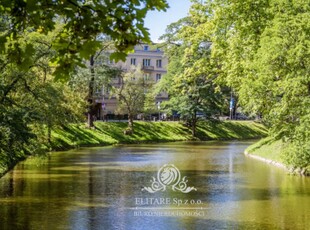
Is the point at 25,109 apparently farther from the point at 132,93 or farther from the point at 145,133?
the point at 132,93

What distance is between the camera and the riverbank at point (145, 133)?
147 feet

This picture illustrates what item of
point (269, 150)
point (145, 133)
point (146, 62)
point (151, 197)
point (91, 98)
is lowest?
point (151, 197)

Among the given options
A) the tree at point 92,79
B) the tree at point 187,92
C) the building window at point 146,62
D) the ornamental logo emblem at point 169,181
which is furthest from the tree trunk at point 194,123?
the ornamental logo emblem at point 169,181

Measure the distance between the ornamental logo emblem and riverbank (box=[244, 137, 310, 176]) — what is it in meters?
5.42

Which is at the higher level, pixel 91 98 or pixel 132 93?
pixel 132 93

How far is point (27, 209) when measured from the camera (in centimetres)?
1557

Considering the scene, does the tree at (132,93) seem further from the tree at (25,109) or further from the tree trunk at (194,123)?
the tree at (25,109)

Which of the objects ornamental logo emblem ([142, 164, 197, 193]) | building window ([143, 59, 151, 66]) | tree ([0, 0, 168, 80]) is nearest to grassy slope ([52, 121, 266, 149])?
ornamental logo emblem ([142, 164, 197, 193])

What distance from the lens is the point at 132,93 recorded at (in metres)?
56.1

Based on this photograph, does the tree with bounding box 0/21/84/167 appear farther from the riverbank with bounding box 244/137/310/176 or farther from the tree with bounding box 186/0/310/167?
the riverbank with bounding box 244/137/310/176

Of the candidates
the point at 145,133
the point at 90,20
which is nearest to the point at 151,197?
the point at 90,20

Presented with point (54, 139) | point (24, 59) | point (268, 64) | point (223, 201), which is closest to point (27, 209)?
point (223, 201)

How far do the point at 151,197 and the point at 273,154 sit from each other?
50.4ft

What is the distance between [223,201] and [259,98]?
8727mm
